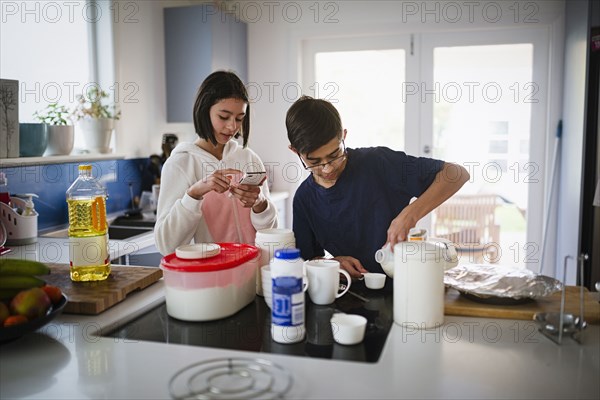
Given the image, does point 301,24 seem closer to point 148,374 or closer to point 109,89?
point 109,89

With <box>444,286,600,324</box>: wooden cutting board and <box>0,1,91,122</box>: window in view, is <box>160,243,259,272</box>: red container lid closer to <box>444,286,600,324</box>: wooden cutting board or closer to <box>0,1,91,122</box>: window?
<box>444,286,600,324</box>: wooden cutting board

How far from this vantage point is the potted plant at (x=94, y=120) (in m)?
3.15

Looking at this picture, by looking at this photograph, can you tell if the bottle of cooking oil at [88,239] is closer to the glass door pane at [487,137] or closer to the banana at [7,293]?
the banana at [7,293]

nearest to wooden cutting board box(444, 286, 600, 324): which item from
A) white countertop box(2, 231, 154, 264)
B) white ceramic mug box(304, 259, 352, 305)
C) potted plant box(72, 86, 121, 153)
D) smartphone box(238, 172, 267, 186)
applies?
white ceramic mug box(304, 259, 352, 305)

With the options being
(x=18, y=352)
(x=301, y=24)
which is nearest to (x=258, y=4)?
(x=301, y=24)

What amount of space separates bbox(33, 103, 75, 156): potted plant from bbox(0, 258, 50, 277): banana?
171 cm

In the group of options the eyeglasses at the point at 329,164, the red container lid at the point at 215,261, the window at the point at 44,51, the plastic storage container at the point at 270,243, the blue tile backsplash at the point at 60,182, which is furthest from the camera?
the window at the point at 44,51

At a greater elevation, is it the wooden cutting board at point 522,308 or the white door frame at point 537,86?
the white door frame at point 537,86

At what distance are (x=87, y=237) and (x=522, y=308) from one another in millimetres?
1171

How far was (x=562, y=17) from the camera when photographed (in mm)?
3670

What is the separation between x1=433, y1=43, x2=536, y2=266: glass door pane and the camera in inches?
153

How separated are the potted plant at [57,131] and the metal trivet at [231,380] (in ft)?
7.01

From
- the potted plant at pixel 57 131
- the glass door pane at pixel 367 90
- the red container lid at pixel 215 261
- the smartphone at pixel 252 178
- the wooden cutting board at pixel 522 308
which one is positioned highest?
the glass door pane at pixel 367 90

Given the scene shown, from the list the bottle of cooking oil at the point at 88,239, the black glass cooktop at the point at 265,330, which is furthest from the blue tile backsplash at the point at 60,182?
the black glass cooktop at the point at 265,330
